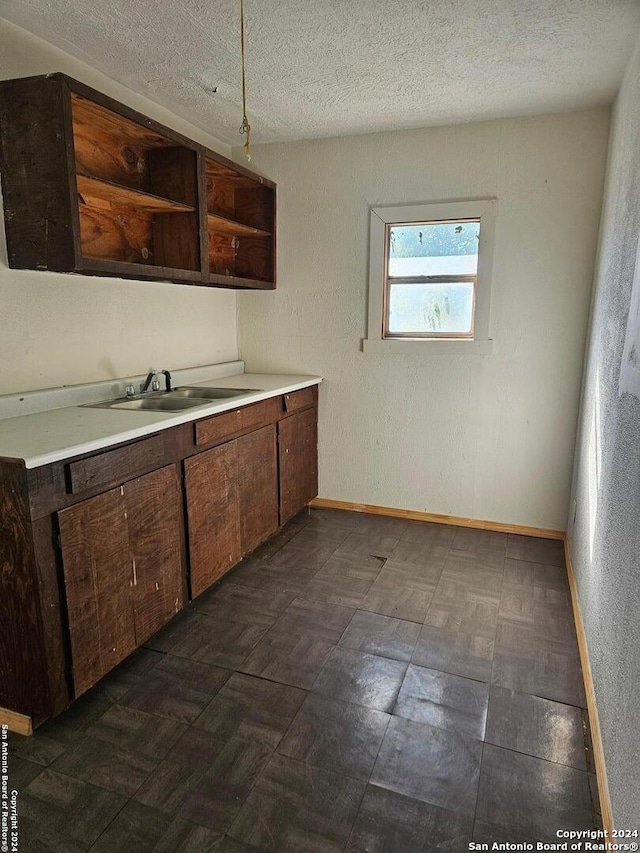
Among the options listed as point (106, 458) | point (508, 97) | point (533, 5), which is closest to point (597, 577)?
point (106, 458)

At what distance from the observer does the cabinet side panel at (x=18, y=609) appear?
5.01 feet

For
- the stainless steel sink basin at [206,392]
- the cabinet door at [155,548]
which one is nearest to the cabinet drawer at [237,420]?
the stainless steel sink basin at [206,392]

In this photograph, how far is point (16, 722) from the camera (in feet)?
5.64

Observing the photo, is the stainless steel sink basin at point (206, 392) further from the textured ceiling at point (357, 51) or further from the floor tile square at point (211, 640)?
the textured ceiling at point (357, 51)

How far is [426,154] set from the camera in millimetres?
3164

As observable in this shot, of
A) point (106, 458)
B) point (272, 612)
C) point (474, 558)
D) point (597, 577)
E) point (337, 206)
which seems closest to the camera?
point (106, 458)

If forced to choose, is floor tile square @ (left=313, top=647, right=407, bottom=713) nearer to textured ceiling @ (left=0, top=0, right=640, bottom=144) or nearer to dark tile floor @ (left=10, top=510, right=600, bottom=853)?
dark tile floor @ (left=10, top=510, right=600, bottom=853)

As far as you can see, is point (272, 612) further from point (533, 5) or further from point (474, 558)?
point (533, 5)

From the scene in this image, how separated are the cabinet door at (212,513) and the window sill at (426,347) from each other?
4.16ft

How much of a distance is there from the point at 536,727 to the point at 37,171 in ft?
8.48

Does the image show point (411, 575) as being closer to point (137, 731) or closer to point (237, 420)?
point (237, 420)

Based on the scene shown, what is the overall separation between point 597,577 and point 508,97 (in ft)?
7.57

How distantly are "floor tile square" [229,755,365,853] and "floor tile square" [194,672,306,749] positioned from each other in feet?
0.43

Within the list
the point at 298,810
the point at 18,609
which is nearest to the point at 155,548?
the point at 18,609
